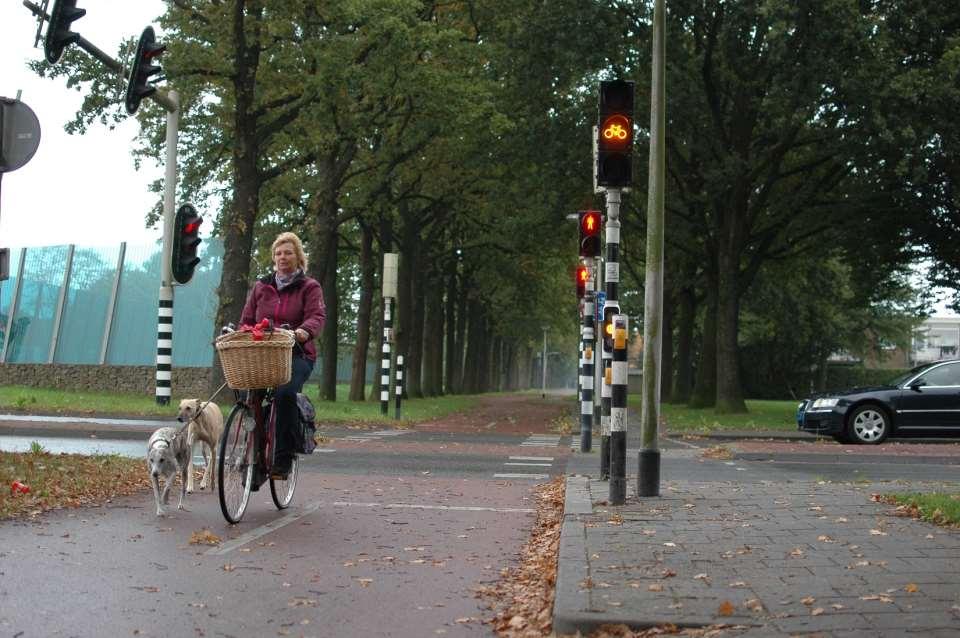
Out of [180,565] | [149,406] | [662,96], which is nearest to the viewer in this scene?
[180,565]

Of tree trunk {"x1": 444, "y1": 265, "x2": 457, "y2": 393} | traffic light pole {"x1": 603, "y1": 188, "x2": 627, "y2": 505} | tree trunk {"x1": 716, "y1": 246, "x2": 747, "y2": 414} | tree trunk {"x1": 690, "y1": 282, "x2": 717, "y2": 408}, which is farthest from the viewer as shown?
tree trunk {"x1": 444, "y1": 265, "x2": 457, "y2": 393}

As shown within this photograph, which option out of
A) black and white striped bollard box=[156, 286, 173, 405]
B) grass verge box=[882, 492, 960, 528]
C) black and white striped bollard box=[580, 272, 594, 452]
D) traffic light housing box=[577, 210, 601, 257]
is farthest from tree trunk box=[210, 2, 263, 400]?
grass verge box=[882, 492, 960, 528]

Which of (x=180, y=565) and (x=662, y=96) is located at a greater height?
(x=662, y=96)

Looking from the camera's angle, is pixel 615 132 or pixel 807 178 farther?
pixel 807 178

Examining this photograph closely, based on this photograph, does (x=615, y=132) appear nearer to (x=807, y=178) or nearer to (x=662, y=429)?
(x=662, y=429)

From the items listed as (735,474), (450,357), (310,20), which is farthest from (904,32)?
(450,357)

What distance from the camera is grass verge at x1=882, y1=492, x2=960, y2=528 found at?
25.5 feet

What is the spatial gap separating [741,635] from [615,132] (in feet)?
18.4

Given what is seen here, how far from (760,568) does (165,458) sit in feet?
13.8

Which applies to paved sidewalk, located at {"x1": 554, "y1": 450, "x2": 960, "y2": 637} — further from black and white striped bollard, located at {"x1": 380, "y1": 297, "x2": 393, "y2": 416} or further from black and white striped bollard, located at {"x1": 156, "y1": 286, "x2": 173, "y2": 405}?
black and white striped bollard, located at {"x1": 156, "y1": 286, "x2": 173, "y2": 405}

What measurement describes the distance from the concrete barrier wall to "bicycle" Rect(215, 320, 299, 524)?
25.9 metres

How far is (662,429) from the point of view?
82.1 ft

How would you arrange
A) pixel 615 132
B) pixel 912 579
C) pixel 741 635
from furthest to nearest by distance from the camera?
pixel 615 132
pixel 912 579
pixel 741 635

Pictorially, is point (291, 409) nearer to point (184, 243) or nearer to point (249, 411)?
point (249, 411)
